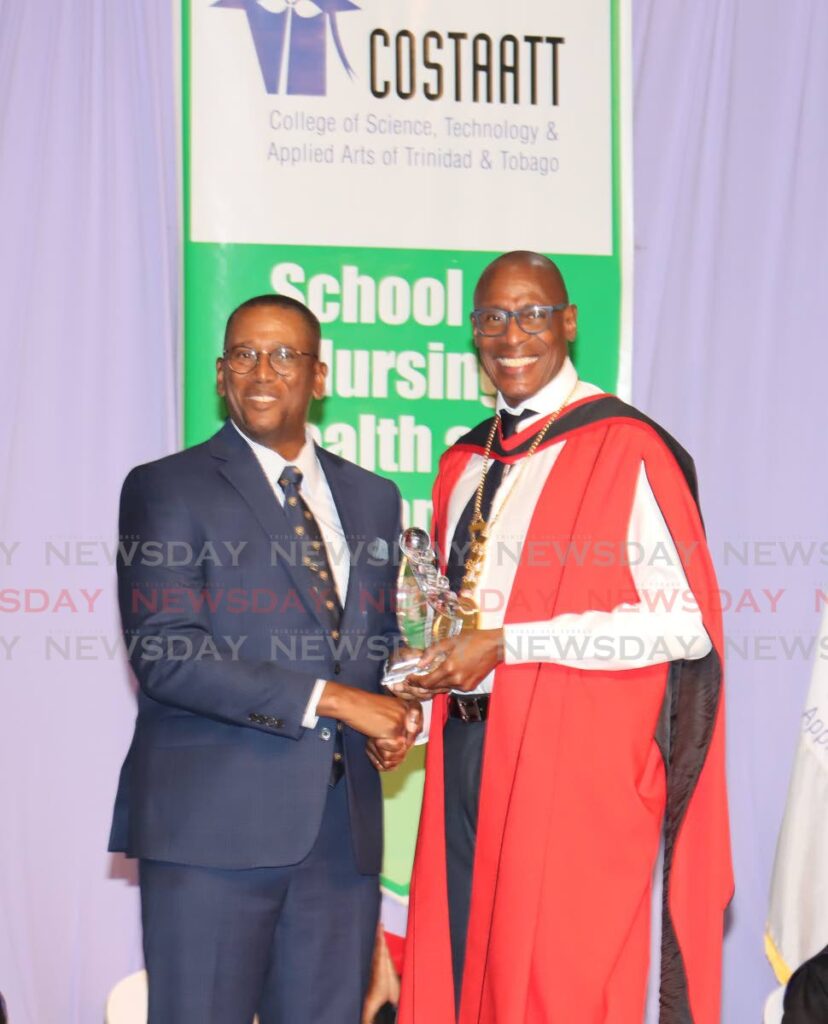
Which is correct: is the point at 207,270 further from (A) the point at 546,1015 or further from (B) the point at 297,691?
(A) the point at 546,1015

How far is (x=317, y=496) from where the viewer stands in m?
3.11

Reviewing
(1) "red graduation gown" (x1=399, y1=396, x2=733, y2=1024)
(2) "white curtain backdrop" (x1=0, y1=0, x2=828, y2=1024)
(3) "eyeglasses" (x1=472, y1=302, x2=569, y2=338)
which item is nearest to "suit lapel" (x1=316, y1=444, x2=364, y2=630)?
(1) "red graduation gown" (x1=399, y1=396, x2=733, y2=1024)

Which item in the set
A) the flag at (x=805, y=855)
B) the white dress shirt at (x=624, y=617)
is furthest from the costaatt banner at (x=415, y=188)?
the flag at (x=805, y=855)

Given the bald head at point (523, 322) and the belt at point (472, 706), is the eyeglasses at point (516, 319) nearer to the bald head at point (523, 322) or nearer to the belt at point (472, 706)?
the bald head at point (523, 322)

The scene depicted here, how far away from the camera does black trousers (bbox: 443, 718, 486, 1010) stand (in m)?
3.20

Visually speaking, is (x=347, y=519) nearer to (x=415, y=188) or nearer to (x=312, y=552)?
(x=312, y=552)

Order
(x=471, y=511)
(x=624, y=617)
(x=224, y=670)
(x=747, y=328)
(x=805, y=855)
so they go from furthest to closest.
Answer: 1. (x=747, y=328)
2. (x=805, y=855)
3. (x=471, y=511)
4. (x=624, y=617)
5. (x=224, y=670)

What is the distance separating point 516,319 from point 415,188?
4.15 ft

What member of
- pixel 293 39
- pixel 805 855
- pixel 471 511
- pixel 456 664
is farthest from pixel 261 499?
pixel 293 39

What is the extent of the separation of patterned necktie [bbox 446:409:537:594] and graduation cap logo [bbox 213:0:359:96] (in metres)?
1.58

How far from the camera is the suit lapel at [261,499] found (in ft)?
9.47

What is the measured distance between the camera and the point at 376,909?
3.05 metres

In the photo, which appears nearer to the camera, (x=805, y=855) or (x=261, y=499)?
(x=261, y=499)

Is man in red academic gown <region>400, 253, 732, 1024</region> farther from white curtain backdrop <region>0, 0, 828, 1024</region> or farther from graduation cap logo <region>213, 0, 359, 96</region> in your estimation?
white curtain backdrop <region>0, 0, 828, 1024</region>
